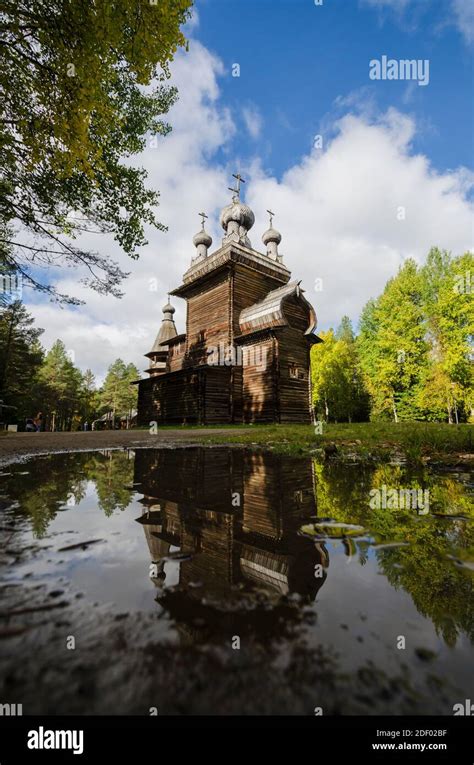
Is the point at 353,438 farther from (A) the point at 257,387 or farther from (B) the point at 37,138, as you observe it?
(A) the point at 257,387

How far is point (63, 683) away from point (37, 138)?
10117 mm

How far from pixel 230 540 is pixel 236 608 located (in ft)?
2.07

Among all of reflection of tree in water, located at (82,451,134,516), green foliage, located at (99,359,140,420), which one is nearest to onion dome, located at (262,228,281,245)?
reflection of tree in water, located at (82,451,134,516)

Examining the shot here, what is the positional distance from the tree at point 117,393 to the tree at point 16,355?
75.4ft

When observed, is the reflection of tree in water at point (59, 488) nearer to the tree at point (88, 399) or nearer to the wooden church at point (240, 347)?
the wooden church at point (240, 347)

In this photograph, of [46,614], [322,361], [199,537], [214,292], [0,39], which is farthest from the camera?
[322,361]

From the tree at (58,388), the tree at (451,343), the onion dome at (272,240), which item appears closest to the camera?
the tree at (451,343)

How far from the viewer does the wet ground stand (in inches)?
26.4

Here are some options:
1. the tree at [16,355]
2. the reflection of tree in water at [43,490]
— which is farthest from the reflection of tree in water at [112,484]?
the tree at [16,355]

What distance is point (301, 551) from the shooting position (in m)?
1.47

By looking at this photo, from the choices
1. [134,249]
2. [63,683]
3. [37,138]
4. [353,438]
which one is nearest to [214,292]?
[134,249]

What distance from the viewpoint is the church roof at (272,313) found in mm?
18719

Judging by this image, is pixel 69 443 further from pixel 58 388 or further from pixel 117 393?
pixel 117 393

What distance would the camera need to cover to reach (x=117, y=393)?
6550 centimetres
